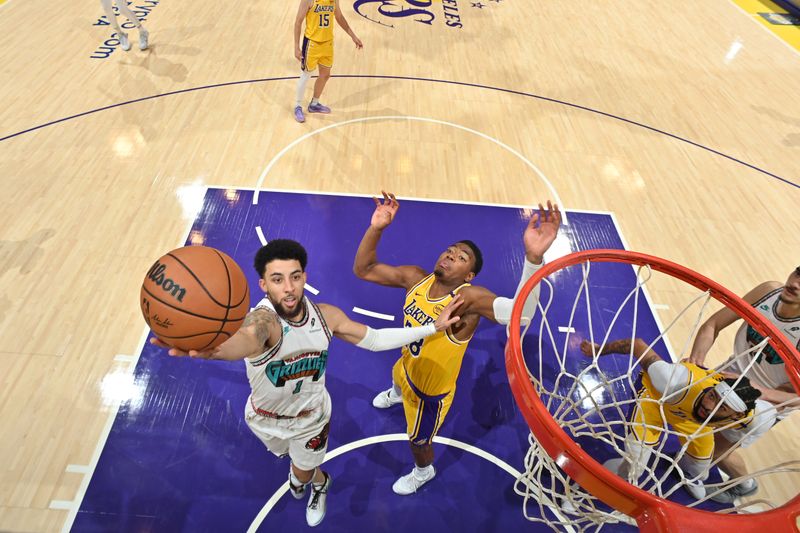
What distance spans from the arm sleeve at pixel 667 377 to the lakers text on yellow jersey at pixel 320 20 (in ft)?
16.1

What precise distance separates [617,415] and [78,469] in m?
3.82

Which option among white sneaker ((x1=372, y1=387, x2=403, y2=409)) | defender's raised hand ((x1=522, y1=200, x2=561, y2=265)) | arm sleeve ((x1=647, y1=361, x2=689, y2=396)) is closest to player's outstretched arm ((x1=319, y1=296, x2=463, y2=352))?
defender's raised hand ((x1=522, y1=200, x2=561, y2=265))

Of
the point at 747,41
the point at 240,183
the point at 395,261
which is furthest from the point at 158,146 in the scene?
the point at 747,41

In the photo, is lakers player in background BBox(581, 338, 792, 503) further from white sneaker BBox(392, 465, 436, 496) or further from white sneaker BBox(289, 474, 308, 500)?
white sneaker BBox(289, 474, 308, 500)

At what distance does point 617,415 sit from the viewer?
12.1 ft

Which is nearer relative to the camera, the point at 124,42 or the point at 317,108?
the point at 317,108

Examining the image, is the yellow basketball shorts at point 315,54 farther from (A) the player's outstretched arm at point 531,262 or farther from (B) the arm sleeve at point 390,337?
(B) the arm sleeve at point 390,337

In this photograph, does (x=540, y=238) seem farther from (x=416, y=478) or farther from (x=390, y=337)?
(x=416, y=478)

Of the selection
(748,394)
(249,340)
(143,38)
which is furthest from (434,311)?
(143,38)

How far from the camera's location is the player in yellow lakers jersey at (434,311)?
277 cm

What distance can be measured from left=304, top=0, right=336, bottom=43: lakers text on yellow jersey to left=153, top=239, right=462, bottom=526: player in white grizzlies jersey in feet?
13.8

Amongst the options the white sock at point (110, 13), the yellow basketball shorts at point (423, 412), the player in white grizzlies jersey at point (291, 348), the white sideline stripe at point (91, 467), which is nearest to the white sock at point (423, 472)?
the yellow basketball shorts at point (423, 412)

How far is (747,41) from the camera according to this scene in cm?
962

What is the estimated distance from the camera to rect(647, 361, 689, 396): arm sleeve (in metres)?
2.87
